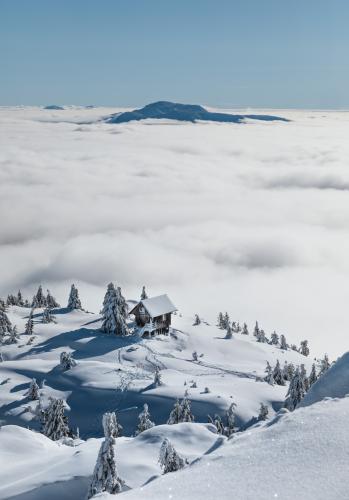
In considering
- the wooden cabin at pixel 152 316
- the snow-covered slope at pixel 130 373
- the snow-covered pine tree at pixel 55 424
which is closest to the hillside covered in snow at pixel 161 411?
the snow-covered slope at pixel 130 373

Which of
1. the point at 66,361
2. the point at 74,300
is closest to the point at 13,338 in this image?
the point at 66,361

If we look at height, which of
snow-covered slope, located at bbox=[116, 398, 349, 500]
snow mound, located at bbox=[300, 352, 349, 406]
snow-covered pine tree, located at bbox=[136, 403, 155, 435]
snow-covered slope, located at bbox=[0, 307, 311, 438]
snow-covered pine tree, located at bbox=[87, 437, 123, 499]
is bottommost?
snow-covered slope, located at bbox=[0, 307, 311, 438]

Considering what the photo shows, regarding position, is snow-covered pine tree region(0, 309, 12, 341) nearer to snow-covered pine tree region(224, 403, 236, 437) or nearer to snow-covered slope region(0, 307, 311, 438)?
snow-covered slope region(0, 307, 311, 438)

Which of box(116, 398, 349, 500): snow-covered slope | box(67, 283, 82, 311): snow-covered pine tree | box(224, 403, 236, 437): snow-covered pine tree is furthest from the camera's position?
box(67, 283, 82, 311): snow-covered pine tree

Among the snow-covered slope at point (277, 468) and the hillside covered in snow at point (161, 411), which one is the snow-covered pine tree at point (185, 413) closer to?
the hillside covered in snow at point (161, 411)

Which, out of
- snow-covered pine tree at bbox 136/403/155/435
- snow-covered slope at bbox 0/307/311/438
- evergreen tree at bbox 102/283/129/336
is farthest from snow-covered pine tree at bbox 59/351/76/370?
snow-covered pine tree at bbox 136/403/155/435

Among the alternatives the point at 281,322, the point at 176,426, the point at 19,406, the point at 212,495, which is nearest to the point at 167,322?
the point at 19,406
